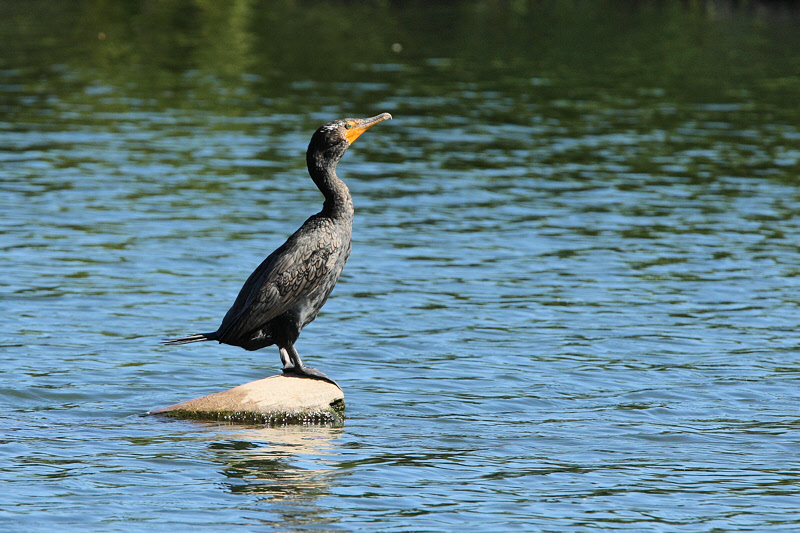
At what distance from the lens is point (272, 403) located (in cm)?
984

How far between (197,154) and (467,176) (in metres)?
5.30

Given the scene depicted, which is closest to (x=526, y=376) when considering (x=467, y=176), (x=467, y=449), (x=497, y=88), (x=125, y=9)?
(x=467, y=449)

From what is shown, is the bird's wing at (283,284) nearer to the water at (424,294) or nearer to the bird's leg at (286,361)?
the bird's leg at (286,361)

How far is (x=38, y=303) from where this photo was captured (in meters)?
13.8

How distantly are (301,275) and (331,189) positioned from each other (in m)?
0.83

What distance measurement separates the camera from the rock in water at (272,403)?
9.84m

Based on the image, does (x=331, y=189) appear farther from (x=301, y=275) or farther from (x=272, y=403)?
(x=272, y=403)

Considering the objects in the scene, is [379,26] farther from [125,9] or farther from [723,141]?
[723,141]

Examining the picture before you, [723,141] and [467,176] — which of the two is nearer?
[467,176]

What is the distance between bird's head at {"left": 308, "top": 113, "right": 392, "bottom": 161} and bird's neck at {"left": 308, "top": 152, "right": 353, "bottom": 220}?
0.06m

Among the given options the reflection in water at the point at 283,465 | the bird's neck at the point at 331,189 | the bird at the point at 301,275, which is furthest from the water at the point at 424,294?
the bird's neck at the point at 331,189

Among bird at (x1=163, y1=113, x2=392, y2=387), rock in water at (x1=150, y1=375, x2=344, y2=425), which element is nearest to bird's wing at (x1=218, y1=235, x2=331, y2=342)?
bird at (x1=163, y1=113, x2=392, y2=387)

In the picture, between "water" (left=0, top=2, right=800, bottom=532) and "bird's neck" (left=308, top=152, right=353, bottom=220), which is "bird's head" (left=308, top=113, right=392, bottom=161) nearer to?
"bird's neck" (left=308, top=152, right=353, bottom=220)

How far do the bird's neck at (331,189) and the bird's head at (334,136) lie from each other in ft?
0.21
